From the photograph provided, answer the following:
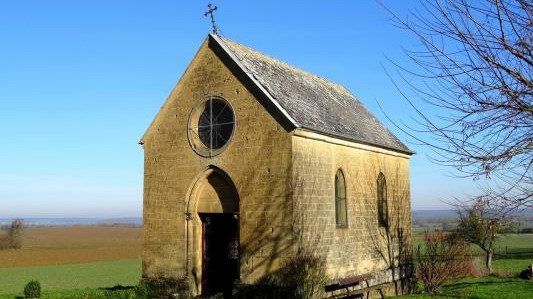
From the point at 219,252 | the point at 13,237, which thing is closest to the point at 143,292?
the point at 219,252

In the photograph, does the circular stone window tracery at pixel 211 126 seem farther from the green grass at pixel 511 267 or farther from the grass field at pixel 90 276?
the green grass at pixel 511 267

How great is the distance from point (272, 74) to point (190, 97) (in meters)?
3.15

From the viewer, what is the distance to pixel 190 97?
18516mm

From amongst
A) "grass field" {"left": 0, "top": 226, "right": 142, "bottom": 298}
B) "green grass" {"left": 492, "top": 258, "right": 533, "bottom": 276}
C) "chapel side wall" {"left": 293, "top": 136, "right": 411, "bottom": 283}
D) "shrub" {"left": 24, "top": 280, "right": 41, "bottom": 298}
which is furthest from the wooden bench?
"grass field" {"left": 0, "top": 226, "right": 142, "bottom": 298}

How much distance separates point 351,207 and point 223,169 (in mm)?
5044

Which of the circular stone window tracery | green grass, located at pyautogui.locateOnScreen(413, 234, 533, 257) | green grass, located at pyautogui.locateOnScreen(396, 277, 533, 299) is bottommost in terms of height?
green grass, located at pyautogui.locateOnScreen(413, 234, 533, 257)

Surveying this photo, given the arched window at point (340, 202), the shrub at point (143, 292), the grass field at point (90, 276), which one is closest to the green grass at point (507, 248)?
the grass field at point (90, 276)

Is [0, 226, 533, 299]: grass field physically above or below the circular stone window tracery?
below

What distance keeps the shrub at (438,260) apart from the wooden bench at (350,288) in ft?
11.4

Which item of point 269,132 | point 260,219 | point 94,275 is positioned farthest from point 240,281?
point 94,275

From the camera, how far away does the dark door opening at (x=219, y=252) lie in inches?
706

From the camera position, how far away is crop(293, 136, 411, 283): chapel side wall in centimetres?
1620

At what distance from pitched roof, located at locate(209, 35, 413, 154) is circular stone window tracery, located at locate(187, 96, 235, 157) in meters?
1.58

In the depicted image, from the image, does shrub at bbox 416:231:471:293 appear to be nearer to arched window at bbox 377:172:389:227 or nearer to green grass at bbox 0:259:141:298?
arched window at bbox 377:172:389:227
